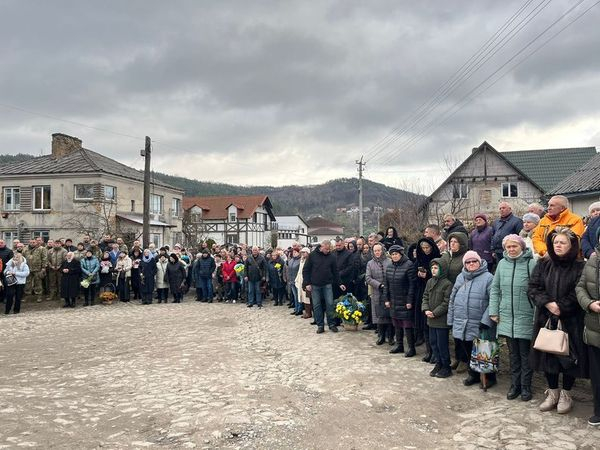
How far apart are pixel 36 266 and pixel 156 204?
2260 centimetres

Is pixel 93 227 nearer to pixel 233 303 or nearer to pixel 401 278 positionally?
pixel 233 303

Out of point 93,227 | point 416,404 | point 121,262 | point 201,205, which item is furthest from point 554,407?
point 201,205

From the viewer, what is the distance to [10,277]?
13.4 meters

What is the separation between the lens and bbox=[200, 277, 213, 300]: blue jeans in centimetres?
1588

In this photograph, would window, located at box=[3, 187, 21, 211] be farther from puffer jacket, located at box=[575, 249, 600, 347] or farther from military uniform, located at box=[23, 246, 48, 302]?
puffer jacket, located at box=[575, 249, 600, 347]

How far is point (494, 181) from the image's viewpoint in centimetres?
3453

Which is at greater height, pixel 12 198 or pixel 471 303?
pixel 12 198

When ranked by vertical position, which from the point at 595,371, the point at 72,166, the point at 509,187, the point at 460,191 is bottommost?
the point at 595,371

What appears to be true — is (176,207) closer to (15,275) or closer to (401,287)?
(15,275)

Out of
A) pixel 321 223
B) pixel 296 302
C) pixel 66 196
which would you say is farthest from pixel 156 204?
pixel 321 223

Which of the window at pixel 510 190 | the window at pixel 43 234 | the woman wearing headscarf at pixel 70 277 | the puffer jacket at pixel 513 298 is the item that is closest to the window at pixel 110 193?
the window at pixel 43 234

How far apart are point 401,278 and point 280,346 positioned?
2.66m

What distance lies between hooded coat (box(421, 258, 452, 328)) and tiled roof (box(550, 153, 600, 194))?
11.5m

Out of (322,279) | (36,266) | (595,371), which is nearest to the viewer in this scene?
(595,371)
